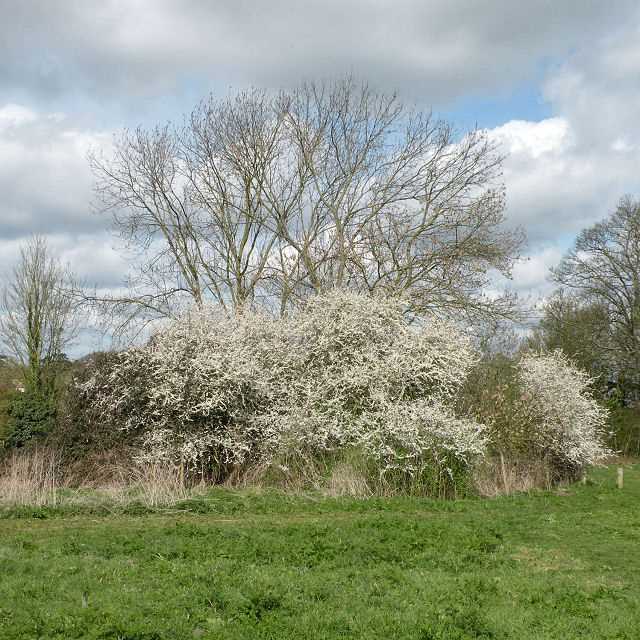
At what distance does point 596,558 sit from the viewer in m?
7.79

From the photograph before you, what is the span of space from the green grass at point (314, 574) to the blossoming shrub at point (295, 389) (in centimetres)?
264

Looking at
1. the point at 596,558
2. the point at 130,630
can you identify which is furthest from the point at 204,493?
the point at 130,630

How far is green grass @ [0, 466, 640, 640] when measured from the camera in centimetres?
521

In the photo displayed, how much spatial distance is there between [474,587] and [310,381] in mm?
8382

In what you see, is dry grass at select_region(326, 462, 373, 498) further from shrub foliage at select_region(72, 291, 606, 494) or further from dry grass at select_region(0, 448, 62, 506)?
dry grass at select_region(0, 448, 62, 506)

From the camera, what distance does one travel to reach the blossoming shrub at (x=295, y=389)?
1325cm

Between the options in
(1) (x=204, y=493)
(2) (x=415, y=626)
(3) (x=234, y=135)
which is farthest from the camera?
(3) (x=234, y=135)

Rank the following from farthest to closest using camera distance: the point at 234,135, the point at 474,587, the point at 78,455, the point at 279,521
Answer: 1. the point at 234,135
2. the point at 78,455
3. the point at 279,521
4. the point at 474,587

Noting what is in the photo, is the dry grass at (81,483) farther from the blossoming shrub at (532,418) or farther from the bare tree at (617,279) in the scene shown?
the bare tree at (617,279)

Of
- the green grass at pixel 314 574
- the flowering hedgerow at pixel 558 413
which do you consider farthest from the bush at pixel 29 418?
the flowering hedgerow at pixel 558 413

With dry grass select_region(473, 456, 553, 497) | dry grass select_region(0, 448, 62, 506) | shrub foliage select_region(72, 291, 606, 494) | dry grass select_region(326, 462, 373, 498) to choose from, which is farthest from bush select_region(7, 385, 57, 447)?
dry grass select_region(473, 456, 553, 497)

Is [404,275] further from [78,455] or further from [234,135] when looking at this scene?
[78,455]

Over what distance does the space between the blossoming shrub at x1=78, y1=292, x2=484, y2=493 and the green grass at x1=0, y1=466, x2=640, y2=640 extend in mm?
2637

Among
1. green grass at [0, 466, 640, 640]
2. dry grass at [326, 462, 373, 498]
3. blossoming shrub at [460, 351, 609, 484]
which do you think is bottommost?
green grass at [0, 466, 640, 640]
